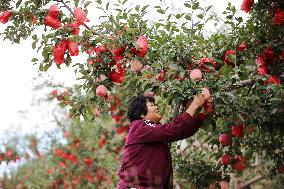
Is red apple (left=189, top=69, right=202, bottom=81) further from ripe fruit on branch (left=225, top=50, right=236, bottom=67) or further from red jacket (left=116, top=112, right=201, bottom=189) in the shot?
ripe fruit on branch (left=225, top=50, right=236, bottom=67)

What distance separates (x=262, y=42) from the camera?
3.62 m

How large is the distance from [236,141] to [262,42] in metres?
1.34

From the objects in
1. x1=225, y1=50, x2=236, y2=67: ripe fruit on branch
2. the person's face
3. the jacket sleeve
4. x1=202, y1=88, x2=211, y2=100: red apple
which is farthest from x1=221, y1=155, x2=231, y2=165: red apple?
x1=202, y1=88, x2=211, y2=100: red apple

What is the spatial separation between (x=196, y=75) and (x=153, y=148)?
0.57 metres

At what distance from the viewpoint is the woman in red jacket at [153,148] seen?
3.03 metres

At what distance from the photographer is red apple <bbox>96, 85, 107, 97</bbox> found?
3488 mm

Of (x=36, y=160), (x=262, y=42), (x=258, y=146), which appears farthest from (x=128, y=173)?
(x=36, y=160)

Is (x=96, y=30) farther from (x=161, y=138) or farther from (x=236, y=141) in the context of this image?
(x=236, y=141)

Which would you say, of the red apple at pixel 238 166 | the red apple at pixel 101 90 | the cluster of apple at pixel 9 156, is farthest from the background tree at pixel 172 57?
the cluster of apple at pixel 9 156

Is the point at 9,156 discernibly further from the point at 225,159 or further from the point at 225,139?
the point at 225,139

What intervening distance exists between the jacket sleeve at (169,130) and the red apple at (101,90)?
438mm

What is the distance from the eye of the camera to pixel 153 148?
319 cm

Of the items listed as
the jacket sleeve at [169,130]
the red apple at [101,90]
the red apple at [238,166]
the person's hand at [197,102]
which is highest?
the red apple at [101,90]

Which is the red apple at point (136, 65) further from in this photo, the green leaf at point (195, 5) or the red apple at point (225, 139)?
the red apple at point (225, 139)
